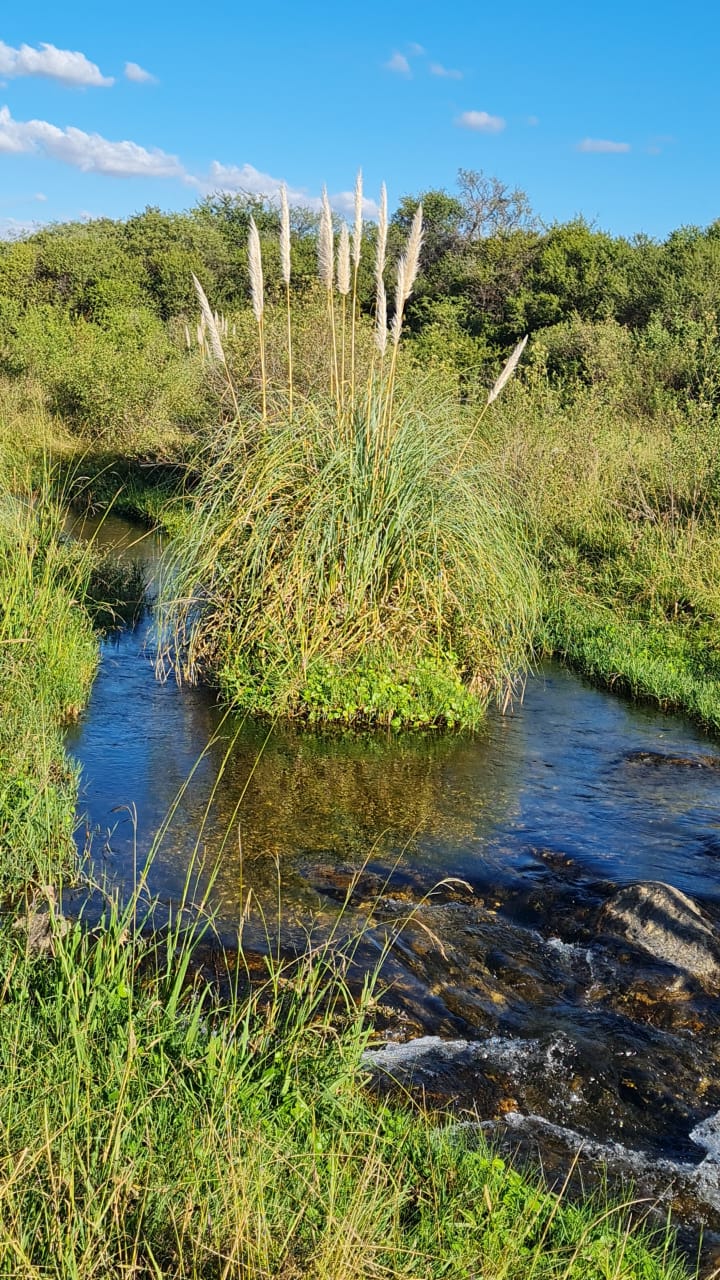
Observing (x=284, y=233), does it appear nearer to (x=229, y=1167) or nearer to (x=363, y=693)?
(x=363, y=693)

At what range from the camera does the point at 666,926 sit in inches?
215

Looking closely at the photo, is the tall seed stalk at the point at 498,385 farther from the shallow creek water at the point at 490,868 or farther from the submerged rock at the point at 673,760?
the submerged rock at the point at 673,760

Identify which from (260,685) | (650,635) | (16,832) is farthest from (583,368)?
(16,832)

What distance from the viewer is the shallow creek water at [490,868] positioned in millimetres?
4254

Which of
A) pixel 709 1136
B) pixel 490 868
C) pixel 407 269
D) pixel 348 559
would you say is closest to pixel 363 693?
pixel 348 559

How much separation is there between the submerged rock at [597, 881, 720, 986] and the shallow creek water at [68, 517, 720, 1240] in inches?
2.9

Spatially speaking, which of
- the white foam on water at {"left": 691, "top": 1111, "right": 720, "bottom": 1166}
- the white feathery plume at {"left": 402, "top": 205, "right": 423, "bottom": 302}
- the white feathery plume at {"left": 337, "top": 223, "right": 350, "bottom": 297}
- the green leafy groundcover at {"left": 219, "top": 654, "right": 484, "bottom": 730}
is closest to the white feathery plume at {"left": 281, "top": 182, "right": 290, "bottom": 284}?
the white feathery plume at {"left": 337, "top": 223, "right": 350, "bottom": 297}

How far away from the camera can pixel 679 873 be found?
21.0 feet

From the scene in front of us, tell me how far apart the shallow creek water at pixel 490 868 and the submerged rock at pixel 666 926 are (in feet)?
0.24

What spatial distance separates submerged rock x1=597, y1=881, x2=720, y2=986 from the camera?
5281mm

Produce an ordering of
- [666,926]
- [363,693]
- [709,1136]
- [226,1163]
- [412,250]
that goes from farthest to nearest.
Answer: [363,693] < [412,250] < [666,926] < [709,1136] < [226,1163]

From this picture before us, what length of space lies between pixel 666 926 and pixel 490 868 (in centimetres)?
116

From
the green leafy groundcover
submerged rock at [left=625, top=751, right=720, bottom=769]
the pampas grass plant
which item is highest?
the pampas grass plant

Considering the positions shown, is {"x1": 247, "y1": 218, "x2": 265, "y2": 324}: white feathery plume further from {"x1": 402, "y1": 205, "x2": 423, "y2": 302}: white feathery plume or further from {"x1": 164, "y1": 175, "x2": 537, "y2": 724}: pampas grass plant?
{"x1": 402, "y1": 205, "x2": 423, "y2": 302}: white feathery plume
